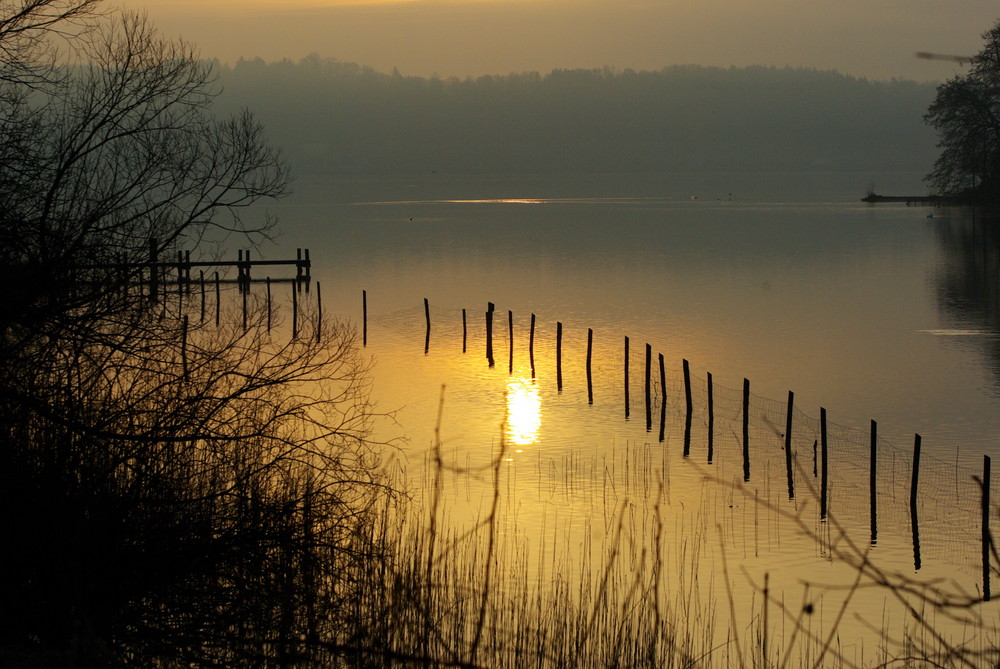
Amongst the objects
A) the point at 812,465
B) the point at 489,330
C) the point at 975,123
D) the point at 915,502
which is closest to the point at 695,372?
the point at 489,330

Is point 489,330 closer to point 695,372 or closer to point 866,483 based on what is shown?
point 695,372

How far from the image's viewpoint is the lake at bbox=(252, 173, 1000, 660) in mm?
19891

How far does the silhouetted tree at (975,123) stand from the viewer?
8650 cm

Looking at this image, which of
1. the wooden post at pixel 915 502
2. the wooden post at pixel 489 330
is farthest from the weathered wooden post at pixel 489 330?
the wooden post at pixel 915 502

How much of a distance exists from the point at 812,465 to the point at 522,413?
29.5 feet

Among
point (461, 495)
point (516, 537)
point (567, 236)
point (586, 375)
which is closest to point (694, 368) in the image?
point (586, 375)

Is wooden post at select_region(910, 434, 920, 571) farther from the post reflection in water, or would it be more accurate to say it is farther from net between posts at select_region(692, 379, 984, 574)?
the post reflection in water

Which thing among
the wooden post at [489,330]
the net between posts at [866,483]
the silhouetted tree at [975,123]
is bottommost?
the net between posts at [866,483]

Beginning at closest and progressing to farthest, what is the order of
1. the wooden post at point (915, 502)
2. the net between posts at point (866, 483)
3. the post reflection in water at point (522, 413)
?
the wooden post at point (915, 502)
the net between posts at point (866, 483)
the post reflection in water at point (522, 413)

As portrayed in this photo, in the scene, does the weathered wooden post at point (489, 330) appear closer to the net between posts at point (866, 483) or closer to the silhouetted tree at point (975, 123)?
the net between posts at point (866, 483)

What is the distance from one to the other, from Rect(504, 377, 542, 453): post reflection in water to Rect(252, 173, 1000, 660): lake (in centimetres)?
11

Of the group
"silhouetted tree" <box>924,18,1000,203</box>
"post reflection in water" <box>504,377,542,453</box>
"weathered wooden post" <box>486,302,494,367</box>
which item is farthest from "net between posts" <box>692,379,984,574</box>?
"silhouetted tree" <box>924,18,1000,203</box>

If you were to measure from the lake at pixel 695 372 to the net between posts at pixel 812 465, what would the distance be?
0.27 ft

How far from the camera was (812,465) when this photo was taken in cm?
2303
